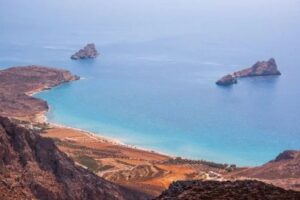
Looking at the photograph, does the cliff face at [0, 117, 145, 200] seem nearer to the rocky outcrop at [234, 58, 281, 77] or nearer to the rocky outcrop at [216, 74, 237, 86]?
the rocky outcrop at [216, 74, 237, 86]

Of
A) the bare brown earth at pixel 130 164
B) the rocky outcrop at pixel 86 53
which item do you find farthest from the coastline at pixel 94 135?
the rocky outcrop at pixel 86 53

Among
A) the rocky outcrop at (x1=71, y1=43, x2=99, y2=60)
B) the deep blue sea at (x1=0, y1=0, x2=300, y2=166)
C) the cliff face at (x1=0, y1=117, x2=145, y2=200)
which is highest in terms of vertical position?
the rocky outcrop at (x1=71, y1=43, x2=99, y2=60)

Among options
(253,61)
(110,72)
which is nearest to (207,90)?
(110,72)

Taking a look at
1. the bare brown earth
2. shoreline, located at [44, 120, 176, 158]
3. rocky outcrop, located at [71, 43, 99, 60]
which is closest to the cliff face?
the bare brown earth

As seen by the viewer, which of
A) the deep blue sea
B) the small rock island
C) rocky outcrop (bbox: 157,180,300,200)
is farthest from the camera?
the small rock island

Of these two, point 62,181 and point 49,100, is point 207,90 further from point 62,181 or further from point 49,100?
point 62,181

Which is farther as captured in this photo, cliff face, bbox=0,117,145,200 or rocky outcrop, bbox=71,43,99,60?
rocky outcrop, bbox=71,43,99,60

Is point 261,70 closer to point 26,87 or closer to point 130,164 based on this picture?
point 26,87
